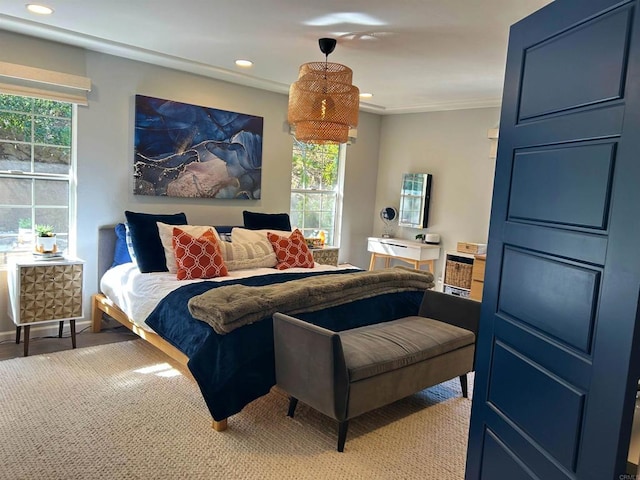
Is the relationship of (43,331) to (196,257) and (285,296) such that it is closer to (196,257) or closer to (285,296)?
(196,257)

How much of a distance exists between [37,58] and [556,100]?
3.89m

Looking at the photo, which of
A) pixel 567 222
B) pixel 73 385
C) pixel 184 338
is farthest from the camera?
pixel 73 385

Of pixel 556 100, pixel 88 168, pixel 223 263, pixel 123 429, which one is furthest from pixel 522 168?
pixel 88 168

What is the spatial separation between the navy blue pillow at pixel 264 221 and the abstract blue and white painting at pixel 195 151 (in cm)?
32

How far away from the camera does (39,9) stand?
3102mm

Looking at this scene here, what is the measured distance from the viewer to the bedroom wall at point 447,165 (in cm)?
545

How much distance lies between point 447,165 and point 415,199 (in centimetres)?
59

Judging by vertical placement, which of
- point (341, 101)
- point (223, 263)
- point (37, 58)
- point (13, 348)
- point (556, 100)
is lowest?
point (13, 348)

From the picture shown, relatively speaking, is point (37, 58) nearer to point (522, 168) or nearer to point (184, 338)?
point (184, 338)

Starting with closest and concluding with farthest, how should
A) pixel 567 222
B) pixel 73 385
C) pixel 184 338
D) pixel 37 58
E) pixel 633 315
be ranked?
pixel 633 315, pixel 567 222, pixel 184 338, pixel 73 385, pixel 37 58

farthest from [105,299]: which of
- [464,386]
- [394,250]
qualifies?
[394,250]

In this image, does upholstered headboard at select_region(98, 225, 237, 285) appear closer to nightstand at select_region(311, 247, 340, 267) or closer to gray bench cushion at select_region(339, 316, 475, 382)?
nightstand at select_region(311, 247, 340, 267)

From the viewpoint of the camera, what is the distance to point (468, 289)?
5.26m

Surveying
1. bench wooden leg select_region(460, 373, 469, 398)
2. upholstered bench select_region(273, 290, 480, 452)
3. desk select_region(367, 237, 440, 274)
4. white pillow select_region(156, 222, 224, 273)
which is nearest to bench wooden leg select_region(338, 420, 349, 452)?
upholstered bench select_region(273, 290, 480, 452)
